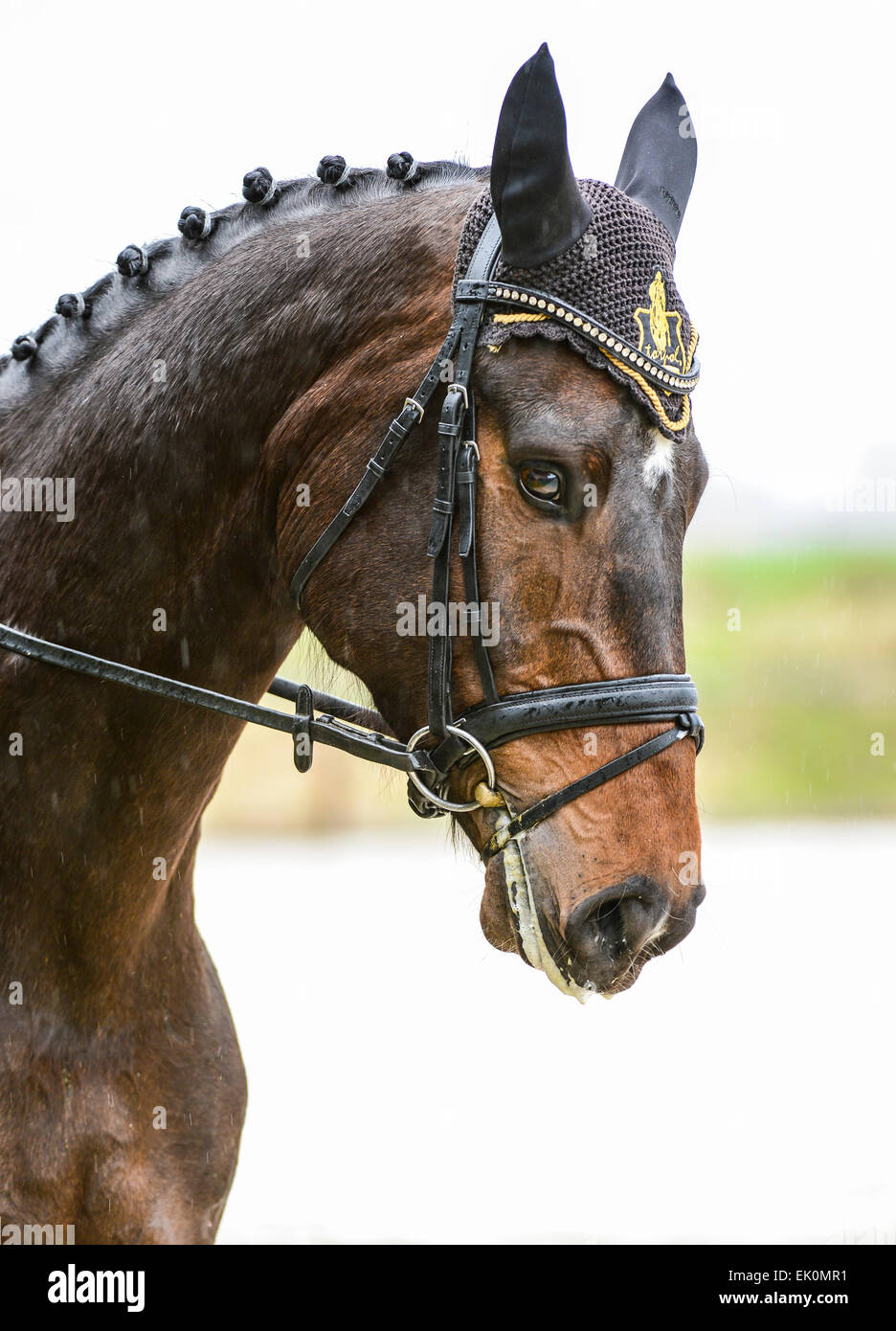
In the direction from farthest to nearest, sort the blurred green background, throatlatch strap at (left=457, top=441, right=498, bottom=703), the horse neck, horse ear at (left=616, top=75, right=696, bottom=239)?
the blurred green background, horse ear at (left=616, top=75, right=696, bottom=239), the horse neck, throatlatch strap at (left=457, top=441, right=498, bottom=703)

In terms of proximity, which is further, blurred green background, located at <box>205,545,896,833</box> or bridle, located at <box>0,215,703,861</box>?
blurred green background, located at <box>205,545,896,833</box>

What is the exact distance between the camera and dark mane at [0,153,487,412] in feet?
8.43

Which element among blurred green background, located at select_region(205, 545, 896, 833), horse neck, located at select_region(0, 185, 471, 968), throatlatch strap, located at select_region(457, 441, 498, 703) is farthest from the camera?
blurred green background, located at select_region(205, 545, 896, 833)

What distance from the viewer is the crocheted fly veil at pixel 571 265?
204 cm

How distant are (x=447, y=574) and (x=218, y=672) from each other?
63cm

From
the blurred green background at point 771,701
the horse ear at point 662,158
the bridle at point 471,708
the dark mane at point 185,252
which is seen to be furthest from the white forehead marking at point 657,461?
the blurred green background at point 771,701

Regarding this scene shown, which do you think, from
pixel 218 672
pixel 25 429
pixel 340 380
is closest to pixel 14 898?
pixel 218 672

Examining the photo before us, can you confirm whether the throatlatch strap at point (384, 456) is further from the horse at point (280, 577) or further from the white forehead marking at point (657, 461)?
the white forehead marking at point (657, 461)

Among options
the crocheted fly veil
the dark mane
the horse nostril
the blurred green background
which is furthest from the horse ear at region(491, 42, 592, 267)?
the blurred green background

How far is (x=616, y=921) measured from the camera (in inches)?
79.2

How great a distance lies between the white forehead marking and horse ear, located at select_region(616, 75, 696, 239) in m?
0.59

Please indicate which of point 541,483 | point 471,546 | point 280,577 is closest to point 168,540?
point 280,577

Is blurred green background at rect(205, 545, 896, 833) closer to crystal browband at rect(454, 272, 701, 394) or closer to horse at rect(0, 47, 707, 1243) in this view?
horse at rect(0, 47, 707, 1243)

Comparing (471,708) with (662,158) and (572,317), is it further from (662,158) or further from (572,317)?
(662,158)
